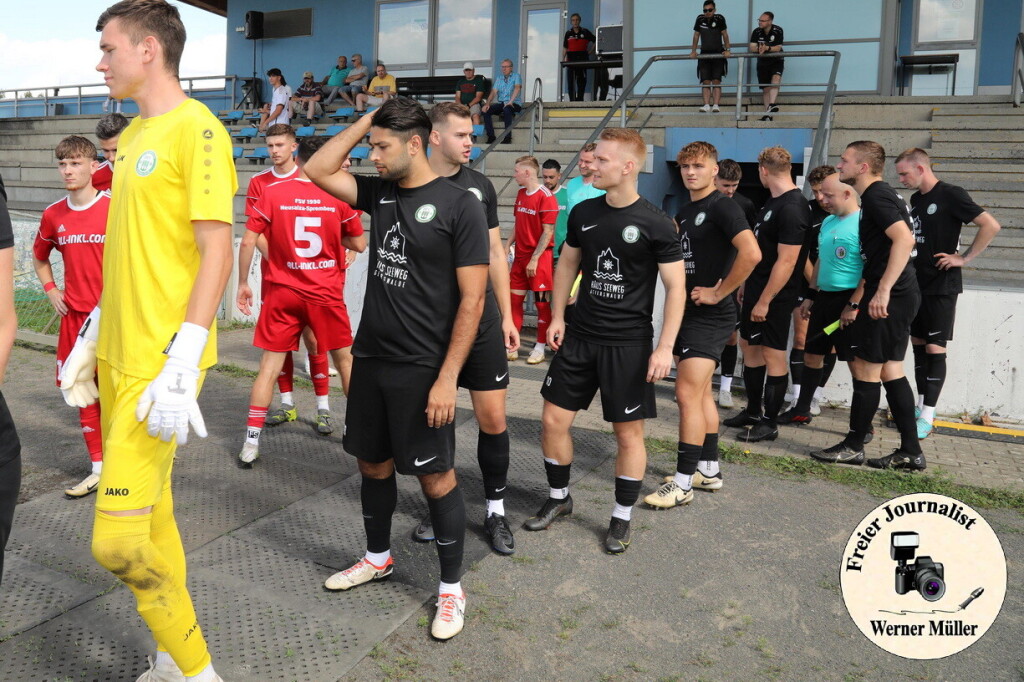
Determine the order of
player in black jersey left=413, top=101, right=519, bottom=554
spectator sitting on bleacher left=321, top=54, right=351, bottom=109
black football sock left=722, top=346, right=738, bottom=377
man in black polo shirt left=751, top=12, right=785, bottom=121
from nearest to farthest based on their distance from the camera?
player in black jersey left=413, top=101, right=519, bottom=554, black football sock left=722, top=346, right=738, bottom=377, man in black polo shirt left=751, top=12, right=785, bottom=121, spectator sitting on bleacher left=321, top=54, right=351, bottom=109

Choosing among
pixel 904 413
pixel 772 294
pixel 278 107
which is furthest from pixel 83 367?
pixel 278 107

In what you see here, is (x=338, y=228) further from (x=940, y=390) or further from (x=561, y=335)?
(x=940, y=390)

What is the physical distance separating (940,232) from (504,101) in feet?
35.6

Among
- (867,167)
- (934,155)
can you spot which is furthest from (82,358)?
(934,155)

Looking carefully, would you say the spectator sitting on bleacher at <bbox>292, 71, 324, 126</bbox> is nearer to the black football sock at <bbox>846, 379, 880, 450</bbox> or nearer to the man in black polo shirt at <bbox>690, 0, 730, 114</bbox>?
the man in black polo shirt at <bbox>690, 0, 730, 114</bbox>

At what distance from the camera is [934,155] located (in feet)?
37.0

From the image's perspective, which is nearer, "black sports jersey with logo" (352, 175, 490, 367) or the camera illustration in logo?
the camera illustration in logo

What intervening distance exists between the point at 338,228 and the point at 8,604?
3.08 metres

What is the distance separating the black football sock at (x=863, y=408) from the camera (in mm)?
5875

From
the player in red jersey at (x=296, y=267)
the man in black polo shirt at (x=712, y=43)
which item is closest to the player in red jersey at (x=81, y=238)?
the player in red jersey at (x=296, y=267)

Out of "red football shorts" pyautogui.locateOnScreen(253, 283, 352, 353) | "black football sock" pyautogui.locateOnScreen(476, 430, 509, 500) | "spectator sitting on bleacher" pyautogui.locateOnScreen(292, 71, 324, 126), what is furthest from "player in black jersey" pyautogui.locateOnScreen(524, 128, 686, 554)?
"spectator sitting on bleacher" pyautogui.locateOnScreen(292, 71, 324, 126)

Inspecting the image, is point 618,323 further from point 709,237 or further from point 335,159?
point 335,159

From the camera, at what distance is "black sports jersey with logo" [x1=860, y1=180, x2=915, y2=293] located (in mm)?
5727

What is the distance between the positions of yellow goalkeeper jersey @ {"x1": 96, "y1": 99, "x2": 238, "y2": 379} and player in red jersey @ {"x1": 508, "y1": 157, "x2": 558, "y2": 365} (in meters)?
6.49
